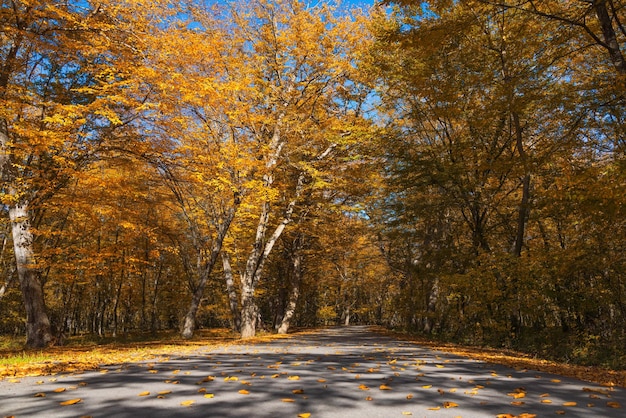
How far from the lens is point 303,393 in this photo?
4.56 metres

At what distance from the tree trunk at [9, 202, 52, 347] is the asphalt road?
252 inches

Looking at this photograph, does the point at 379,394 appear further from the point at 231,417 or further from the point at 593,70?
the point at 593,70

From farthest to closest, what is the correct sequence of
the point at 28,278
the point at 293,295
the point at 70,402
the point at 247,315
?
1. the point at 293,295
2. the point at 247,315
3. the point at 28,278
4. the point at 70,402

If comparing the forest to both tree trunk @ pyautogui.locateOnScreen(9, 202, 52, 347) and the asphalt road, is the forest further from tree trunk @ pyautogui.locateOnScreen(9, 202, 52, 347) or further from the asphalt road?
the asphalt road

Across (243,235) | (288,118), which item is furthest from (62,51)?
(243,235)

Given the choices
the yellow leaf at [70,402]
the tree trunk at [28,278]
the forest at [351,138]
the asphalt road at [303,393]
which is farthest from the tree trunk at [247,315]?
the yellow leaf at [70,402]

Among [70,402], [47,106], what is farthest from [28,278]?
[70,402]

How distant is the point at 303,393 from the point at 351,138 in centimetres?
1330

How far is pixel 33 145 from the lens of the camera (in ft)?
30.7

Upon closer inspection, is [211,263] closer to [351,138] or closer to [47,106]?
[351,138]

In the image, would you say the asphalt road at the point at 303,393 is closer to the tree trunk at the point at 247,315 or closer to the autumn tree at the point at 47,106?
the autumn tree at the point at 47,106

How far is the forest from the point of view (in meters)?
9.41

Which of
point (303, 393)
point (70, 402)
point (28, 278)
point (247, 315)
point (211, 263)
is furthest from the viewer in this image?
point (247, 315)

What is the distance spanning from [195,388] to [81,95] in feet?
34.3
